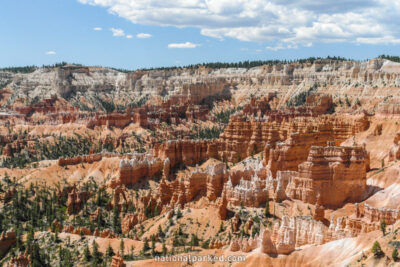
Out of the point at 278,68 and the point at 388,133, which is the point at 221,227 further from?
the point at 278,68

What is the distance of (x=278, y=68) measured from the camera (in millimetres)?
192625

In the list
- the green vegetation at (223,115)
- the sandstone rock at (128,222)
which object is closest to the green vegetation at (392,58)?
the green vegetation at (223,115)

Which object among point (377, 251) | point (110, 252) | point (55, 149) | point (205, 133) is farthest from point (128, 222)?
point (205, 133)

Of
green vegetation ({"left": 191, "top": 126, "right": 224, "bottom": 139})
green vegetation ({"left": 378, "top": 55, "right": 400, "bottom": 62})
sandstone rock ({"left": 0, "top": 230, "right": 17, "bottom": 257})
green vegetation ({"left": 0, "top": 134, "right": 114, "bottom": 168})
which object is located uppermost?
green vegetation ({"left": 378, "top": 55, "right": 400, "bottom": 62})

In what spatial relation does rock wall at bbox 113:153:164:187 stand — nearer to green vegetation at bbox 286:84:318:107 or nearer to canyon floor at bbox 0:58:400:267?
canyon floor at bbox 0:58:400:267

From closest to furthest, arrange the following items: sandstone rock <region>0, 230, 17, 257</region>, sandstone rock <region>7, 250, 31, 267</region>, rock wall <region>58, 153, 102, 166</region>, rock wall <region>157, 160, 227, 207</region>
Result: sandstone rock <region>7, 250, 31, 267</region>
sandstone rock <region>0, 230, 17, 257</region>
rock wall <region>157, 160, 227, 207</region>
rock wall <region>58, 153, 102, 166</region>

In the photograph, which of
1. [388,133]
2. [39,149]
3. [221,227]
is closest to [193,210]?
[221,227]

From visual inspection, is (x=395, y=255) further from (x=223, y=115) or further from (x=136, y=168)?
(x=223, y=115)

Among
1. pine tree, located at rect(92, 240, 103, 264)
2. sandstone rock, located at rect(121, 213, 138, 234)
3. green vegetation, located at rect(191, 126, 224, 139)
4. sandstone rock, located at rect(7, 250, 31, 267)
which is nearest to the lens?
pine tree, located at rect(92, 240, 103, 264)

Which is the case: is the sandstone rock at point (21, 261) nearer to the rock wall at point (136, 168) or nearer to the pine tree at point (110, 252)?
the pine tree at point (110, 252)

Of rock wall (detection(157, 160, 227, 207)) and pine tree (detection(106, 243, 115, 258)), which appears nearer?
pine tree (detection(106, 243, 115, 258))

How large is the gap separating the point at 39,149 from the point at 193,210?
252 ft

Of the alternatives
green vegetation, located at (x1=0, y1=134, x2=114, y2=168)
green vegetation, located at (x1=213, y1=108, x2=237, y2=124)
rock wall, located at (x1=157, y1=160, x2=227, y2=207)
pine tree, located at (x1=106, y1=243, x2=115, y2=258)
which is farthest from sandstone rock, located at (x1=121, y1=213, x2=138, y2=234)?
green vegetation, located at (x1=213, y1=108, x2=237, y2=124)

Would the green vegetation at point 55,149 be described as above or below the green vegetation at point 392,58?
below
